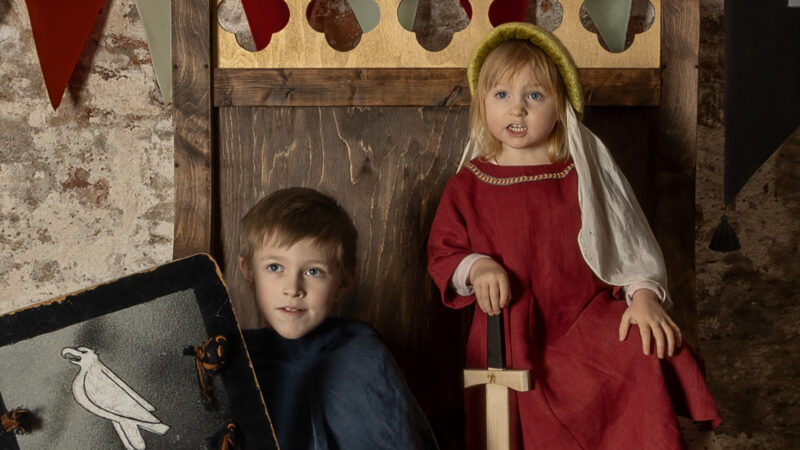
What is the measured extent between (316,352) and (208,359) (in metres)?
0.26

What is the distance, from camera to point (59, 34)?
185 cm

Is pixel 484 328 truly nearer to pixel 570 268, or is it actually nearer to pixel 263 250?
pixel 570 268

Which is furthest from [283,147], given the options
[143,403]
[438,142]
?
[143,403]

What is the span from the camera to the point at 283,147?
1.85 m

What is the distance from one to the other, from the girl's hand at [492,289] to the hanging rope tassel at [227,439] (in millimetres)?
493

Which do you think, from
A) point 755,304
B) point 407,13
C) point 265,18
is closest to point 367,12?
point 407,13

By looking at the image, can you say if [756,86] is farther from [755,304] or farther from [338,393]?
[338,393]

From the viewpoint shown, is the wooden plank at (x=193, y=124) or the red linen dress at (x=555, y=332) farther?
the wooden plank at (x=193, y=124)

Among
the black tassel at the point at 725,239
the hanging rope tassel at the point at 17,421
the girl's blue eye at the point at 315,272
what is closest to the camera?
the hanging rope tassel at the point at 17,421

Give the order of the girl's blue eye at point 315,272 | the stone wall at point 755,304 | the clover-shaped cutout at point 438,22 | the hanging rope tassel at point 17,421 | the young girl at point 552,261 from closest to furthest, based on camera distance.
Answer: the hanging rope tassel at point 17,421, the young girl at point 552,261, the girl's blue eye at point 315,272, the clover-shaped cutout at point 438,22, the stone wall at point 755,304

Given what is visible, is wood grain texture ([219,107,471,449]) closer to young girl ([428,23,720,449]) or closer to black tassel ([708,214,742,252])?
young girl ([428,23,720,449])

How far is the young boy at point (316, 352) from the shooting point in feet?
4.72

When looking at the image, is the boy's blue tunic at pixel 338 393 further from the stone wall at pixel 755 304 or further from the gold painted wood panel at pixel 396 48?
the stone wall at pixel 755 304

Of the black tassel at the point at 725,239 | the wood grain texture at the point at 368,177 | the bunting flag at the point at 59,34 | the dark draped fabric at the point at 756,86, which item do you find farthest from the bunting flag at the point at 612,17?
the bunting flag at the point at 59,34
